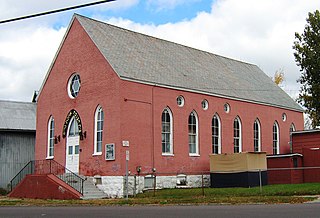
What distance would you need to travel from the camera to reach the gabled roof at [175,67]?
103ft

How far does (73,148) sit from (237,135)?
12.4 meters

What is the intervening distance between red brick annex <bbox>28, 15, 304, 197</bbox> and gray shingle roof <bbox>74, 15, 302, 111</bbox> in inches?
4.1

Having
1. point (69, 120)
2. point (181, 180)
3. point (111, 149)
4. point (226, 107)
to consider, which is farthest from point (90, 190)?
point (226, 107)

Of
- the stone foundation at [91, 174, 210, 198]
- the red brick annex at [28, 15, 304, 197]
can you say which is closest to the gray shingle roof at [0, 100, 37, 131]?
the red brick annex at [28, 15, 304, 197]

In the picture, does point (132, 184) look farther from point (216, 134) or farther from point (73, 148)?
point (216, 134)

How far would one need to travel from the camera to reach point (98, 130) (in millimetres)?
30938

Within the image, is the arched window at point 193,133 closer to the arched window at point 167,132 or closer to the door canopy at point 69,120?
the arched window at point 167,132

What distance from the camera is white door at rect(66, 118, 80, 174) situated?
105 ft

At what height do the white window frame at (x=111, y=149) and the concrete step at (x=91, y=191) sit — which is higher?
the white window frame at (x=111, y=149)

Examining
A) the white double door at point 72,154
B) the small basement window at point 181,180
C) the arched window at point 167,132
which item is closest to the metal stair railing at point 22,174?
the white double door at point 72,154

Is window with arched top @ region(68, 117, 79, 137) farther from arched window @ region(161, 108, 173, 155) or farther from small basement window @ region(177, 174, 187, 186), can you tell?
small basement window @ region(177, 174, 187, 186)

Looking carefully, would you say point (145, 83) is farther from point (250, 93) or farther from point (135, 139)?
point (250, 93)

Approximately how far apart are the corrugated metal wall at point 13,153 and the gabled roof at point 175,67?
37.3 feet

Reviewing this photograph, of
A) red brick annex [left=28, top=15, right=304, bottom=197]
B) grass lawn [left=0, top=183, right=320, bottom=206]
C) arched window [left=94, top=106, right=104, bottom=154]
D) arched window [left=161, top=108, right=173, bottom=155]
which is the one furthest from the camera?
arched window [left=161, top=108, right=173, bottom=155]
